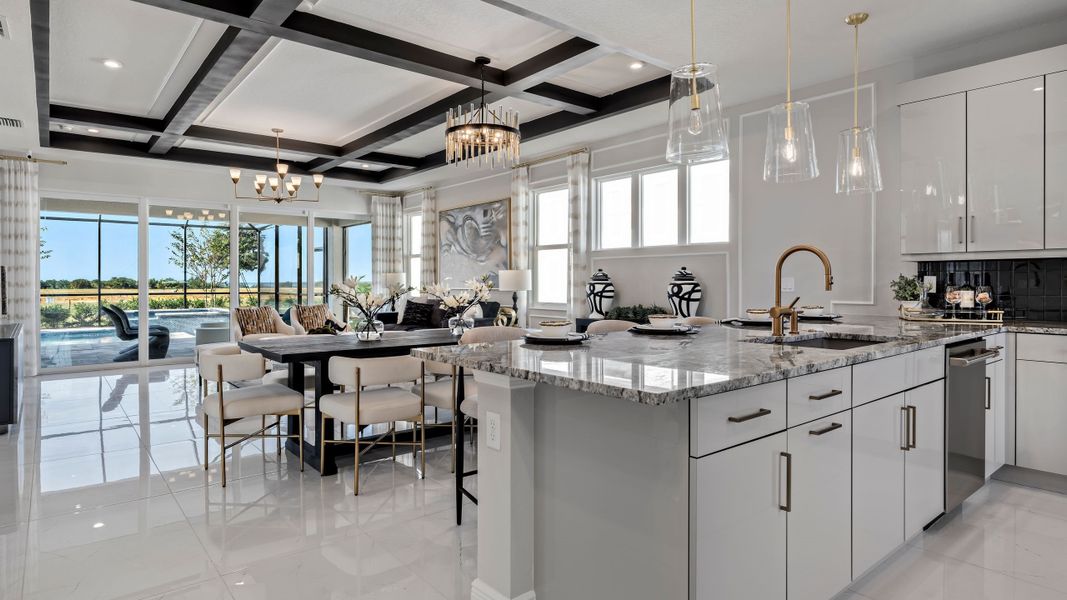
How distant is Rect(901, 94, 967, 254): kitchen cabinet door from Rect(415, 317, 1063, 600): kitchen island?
1885 mm

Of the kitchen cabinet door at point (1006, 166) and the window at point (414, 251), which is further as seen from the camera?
the window at point (414, 251)

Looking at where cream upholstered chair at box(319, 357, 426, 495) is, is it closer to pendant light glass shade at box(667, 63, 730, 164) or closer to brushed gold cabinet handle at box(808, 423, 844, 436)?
pendant light glass shade at box(667, 63, 730, 164)

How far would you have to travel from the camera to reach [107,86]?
17.6 ft

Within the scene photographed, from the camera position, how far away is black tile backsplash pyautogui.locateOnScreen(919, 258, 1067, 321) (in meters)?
3.69

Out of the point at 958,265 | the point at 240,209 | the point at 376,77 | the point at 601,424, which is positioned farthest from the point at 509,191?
the point at 601,424

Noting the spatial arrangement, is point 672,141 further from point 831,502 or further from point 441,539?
point 441,539

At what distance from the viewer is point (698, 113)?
2.27 meters

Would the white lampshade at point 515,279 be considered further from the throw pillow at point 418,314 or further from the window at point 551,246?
the throw pillow at point 418,314

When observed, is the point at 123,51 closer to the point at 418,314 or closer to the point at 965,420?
the point at 418,314

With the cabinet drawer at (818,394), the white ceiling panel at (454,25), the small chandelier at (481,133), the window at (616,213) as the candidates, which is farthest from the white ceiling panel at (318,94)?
the cabinet drawer at (818,394)

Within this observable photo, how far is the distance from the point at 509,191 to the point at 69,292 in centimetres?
597

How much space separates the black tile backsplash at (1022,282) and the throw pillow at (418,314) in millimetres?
6067

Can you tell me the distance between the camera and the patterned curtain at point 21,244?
23.0 feet

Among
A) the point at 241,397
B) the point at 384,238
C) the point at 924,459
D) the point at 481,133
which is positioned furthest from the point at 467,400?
the point at 384,238
